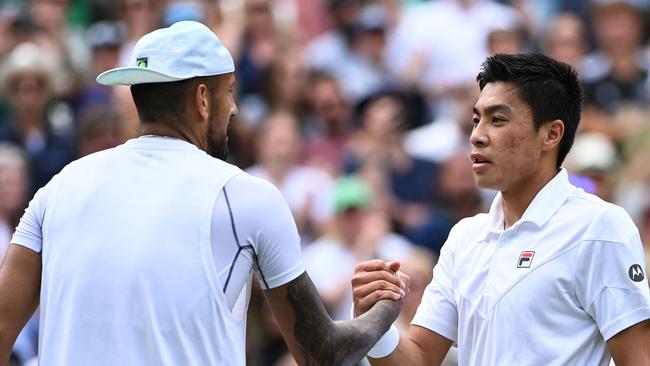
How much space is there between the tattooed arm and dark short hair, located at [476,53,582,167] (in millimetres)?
1027

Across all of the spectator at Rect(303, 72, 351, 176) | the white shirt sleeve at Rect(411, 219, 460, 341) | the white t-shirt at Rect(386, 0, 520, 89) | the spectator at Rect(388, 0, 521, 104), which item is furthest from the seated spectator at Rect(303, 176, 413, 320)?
the white shirt sleeve at Rect(411, 219, 460, 341)

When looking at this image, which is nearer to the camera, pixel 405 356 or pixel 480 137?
pixel 480 137

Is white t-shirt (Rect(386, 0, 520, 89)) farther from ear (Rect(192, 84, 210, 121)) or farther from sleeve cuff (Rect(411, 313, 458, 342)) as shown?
ear (Rect(192, 84, 210, 121))

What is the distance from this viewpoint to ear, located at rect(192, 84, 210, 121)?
14.4ft

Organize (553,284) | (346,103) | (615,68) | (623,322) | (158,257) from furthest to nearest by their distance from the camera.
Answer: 1. (346,103)
2. (615,68)
3. (553,284)
4. (623,322)
5. (158,257)

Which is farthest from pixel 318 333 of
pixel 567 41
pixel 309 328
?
pixel 567 41

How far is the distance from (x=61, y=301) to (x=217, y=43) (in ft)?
3.10

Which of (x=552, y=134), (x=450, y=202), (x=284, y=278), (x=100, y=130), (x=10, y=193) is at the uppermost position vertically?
(x=552, y=134)

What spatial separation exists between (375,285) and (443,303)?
0.28 m

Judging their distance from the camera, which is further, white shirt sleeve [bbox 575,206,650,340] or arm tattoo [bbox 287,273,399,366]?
white shirt sleeve [bbox 575,206,650,340]

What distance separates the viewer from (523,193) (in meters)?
4.96

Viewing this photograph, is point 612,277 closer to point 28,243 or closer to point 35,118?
point 28,243

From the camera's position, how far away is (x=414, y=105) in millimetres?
11133

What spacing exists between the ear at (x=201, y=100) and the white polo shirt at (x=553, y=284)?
1.19m
